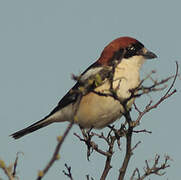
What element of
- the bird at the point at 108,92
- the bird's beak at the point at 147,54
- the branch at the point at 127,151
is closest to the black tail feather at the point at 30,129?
the bird at the point at 108,92

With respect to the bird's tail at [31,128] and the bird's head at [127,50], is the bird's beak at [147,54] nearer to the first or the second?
the bird's head at [127,50]

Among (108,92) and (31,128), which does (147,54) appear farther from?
(31,128)

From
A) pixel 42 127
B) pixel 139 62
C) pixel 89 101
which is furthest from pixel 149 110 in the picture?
pixel 42 127

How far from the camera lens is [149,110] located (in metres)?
3.74

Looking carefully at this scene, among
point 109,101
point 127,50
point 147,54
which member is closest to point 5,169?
point 109,101

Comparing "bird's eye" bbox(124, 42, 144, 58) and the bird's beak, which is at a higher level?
"bird's eye" bbox(124, 42, 144, 58)

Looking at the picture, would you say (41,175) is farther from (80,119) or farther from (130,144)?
(80,119)

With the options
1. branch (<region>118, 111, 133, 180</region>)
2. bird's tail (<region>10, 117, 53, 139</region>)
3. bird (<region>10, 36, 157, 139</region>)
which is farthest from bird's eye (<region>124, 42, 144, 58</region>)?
branch (<region>118, 111, 133, 180</region>)

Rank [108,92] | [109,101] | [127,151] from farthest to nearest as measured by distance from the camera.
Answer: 1. [109,101]
2. [108,92]
3. [127,151]

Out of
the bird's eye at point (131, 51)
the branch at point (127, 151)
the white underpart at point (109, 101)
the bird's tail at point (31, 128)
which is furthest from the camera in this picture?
the bird's tail at point (31, 128)

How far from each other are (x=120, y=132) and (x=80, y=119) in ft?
3.65

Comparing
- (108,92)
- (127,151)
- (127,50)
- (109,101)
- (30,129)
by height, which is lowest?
(127,151)

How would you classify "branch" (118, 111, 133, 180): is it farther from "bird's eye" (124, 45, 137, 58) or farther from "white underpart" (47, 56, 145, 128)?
"bird's eye" (124, 45, 137, 58)

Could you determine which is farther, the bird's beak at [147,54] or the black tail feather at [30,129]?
the black tail feather at [30,129]
